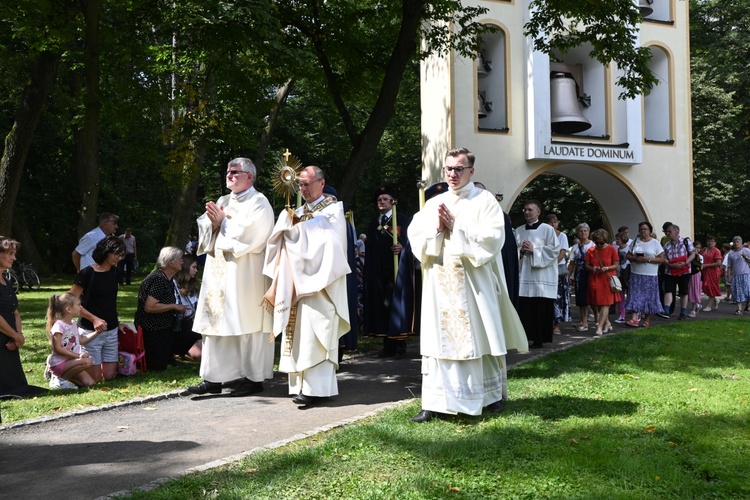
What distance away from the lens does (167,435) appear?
6168 mm

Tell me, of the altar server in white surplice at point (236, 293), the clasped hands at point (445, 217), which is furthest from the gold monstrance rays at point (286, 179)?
the clasped hands at point (445, 217)

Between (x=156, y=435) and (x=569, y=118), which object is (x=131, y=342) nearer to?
(x=156, y=435)

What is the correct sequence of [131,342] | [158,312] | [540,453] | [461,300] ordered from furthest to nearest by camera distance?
[158,312] → [131,342] → [461,300] → [540,453]

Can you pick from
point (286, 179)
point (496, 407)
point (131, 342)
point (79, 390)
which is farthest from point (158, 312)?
point (496, 407)

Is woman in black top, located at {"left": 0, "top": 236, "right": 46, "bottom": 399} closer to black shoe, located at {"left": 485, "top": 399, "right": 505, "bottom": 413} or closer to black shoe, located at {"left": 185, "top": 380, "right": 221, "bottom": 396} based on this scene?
black shoe, located at {"left": 185, "top": 380, "right": 221, "bottom": 396}

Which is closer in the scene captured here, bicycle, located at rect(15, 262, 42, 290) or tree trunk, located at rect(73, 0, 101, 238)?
tree trunk, located at rect(73, 0, 101, 238)

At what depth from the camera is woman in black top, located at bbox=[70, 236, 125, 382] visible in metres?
8.59

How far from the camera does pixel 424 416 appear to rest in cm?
618

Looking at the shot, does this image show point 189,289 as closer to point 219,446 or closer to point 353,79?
point 219,446

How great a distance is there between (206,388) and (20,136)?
510 inches

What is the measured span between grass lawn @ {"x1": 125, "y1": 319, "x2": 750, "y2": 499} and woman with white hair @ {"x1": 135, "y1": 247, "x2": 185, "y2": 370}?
12.6ft

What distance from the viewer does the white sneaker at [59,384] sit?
8.11 metres

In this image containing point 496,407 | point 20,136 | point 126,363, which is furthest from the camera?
point 20,136

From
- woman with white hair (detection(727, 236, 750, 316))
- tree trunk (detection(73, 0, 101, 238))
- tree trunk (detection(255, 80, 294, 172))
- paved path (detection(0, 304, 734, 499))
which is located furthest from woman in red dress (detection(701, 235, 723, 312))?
tree trunk (detection(73, 0, 101, 238))
